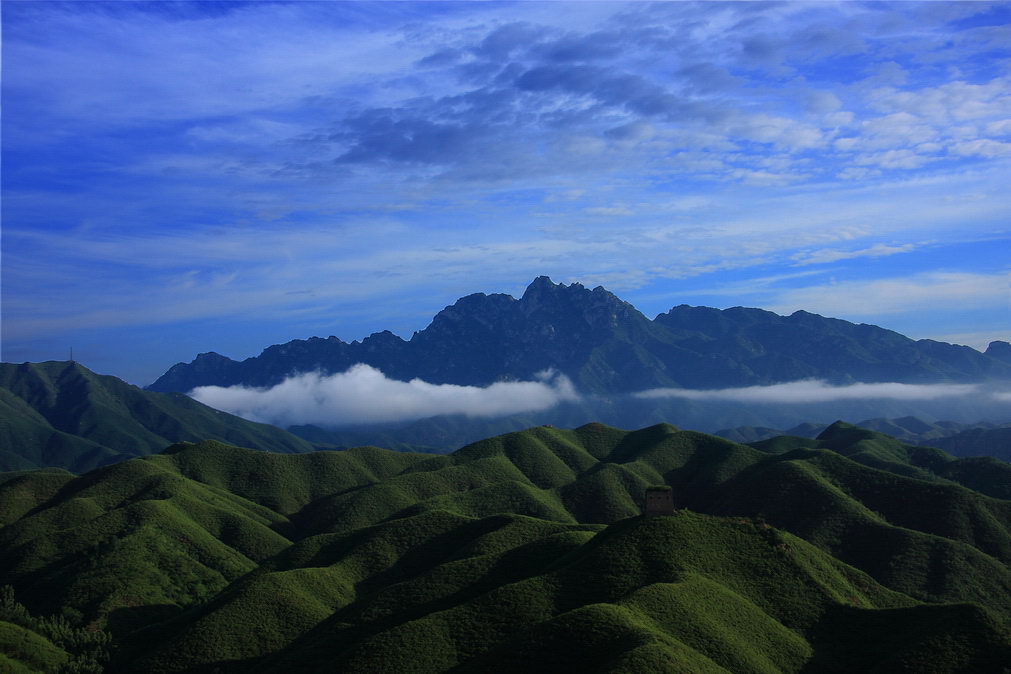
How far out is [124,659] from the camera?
483 ft

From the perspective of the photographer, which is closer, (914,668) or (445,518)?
(914,668)

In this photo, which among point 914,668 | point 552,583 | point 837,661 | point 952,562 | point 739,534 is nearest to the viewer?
point 914,668

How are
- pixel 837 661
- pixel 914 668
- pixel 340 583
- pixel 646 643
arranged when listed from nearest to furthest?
pixel 646 643
pixel 914 668
pixel 837 661
pixel 340 583

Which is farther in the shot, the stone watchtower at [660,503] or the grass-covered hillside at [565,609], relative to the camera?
the stone watchtower at [660,503]

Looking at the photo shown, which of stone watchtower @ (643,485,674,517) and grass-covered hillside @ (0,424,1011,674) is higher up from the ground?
stone watchtower @ (643,485,674,517)

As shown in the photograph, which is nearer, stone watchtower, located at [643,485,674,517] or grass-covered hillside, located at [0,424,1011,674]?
grass-covered hillside, located at [0,424,1011,674]

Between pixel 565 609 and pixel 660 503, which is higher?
pixel 660 503

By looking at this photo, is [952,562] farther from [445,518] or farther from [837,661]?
[445,518]

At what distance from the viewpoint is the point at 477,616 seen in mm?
121188

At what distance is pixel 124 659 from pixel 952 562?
164m

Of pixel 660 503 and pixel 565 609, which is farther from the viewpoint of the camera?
pixel 660 503

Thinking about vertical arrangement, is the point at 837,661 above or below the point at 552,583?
below

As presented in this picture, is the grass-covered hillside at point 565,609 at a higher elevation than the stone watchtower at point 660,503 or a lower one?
lower

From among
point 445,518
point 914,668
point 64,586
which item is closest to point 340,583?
point 445,518
